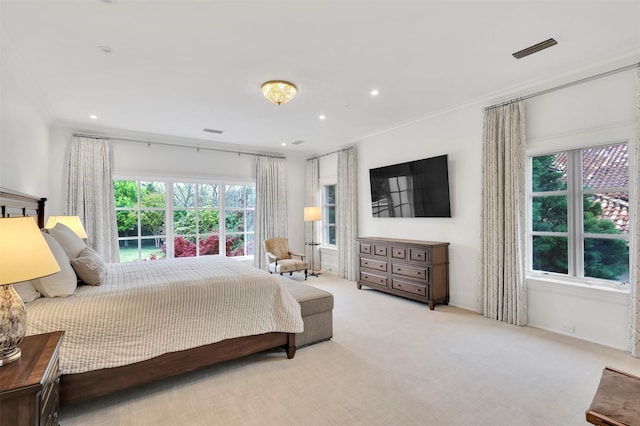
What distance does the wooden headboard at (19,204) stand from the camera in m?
2.73

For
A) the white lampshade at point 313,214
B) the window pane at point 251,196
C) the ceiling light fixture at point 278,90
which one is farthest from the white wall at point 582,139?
the window pane at point 251,196

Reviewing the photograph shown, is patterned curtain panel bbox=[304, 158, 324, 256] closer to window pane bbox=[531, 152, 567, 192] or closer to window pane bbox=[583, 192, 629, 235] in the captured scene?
window pane bbox=[531, 152, 567, 192]

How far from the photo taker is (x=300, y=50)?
9.50 feet

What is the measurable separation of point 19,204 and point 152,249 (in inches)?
111

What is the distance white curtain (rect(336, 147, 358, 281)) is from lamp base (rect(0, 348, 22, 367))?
17.1 ft

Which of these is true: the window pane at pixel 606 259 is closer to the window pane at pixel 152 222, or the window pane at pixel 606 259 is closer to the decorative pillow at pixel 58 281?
the decorative pillow at pixel 58 281

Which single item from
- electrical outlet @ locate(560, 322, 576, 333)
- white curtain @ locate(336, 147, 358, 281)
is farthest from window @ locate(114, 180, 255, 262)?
electrical outlet @ locate(560, 322, 576, 333)

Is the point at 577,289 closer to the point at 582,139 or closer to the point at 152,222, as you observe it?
the point at 582,139

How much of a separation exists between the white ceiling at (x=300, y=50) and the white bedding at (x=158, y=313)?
2.10 meters

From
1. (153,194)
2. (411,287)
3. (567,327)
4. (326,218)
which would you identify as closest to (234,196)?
(153,194)

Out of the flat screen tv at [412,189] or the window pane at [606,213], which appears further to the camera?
the flat screen tv at [412,189]

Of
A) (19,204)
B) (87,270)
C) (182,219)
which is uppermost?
(19,204)

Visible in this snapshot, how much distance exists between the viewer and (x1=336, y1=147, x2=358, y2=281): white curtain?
20.8 feet

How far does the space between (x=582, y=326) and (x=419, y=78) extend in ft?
10.6
